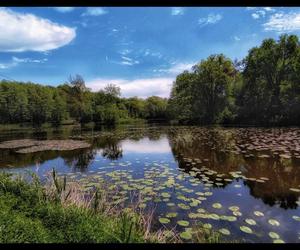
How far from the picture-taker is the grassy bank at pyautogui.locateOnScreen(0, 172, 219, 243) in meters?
3.39

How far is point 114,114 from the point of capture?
5047cm

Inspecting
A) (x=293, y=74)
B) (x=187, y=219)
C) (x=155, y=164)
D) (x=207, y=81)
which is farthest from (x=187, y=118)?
(x=187, y=219)

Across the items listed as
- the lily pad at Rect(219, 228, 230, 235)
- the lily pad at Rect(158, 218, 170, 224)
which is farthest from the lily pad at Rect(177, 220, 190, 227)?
the lily pad at Rect(219, 228, 230, 235)

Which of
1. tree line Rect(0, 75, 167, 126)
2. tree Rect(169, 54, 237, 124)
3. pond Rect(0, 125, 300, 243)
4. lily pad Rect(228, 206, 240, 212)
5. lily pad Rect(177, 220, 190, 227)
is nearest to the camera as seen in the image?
lily pad Rect(177, 220, 190, 227)

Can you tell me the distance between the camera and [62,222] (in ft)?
13.0

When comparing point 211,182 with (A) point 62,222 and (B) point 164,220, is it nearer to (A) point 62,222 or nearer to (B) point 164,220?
(B) point 164,220

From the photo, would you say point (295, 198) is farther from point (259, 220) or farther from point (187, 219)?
point (187, 219)

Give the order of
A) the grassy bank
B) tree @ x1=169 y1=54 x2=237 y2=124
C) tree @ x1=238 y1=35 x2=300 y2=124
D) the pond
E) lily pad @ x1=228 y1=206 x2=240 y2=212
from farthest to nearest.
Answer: tree @ x1=169 y1=54 x2=237 y2=124
tree @ x1=238 y1=35 x2=300 y2=124
lily pad @ x1=228 y1=206 x2=240 y2=212
the pond
the grassy bank

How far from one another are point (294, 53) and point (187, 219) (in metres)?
28.5

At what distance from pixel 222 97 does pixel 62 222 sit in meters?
34.0

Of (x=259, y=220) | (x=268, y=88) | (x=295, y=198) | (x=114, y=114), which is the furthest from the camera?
(x=114, y=114)

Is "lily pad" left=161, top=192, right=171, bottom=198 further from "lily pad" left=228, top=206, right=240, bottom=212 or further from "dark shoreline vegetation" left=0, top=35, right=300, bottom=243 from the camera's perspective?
"lily pad" left=228, top=206, right=240, bottom=212

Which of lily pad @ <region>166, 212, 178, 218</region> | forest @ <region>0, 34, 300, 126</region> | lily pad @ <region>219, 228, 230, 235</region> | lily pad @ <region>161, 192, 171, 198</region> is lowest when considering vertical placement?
lily pad @ <region>166, 212, 178, 218</region>

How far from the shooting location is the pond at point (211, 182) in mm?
4773
